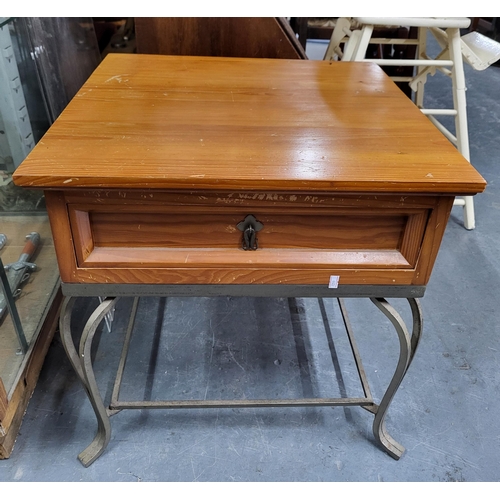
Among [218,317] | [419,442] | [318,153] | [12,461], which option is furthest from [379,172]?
[12,461]

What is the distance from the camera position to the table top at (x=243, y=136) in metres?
0.63

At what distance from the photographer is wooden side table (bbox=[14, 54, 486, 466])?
0.63 m

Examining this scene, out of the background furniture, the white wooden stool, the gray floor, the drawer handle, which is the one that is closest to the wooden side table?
the drawer handle

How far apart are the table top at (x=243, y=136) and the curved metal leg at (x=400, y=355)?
0.82 ft

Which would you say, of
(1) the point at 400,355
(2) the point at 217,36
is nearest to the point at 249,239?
(1) the point at 400,355

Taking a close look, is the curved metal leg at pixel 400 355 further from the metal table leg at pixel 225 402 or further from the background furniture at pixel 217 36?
the background furniture at pixel 217 36

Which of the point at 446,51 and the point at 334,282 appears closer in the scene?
the point at 334,282

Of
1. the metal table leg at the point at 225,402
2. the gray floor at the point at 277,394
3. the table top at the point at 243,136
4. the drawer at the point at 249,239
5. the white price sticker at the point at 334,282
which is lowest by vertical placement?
the gray floor at the point at 277,394

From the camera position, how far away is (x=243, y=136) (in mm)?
742

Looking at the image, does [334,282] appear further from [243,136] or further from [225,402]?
[225,402]

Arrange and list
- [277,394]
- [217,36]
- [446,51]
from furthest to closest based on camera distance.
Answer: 1. [446,51]
2. [217,36]
3. [277,394]

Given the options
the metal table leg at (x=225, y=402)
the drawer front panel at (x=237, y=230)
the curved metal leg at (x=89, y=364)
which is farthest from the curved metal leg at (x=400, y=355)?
the curved metal leg at (x=89, y=364)

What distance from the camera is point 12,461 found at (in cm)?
95

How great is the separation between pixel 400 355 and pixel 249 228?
0.40m
